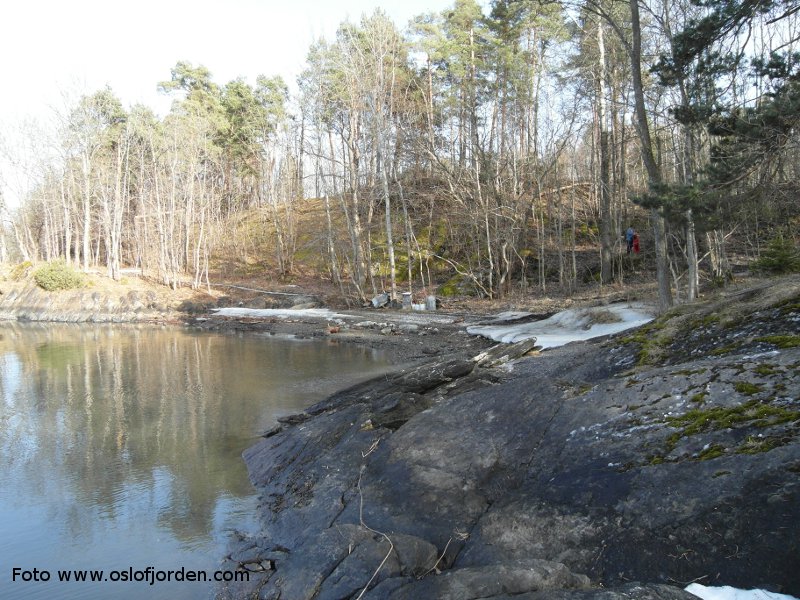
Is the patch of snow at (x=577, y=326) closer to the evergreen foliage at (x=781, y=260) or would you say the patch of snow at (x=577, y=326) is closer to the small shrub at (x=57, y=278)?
the evergreen foliage at (x=781, y=260)

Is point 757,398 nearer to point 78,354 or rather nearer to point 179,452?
point 179,452

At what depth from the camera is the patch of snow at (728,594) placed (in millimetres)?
2562

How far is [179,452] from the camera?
8320 millimetres

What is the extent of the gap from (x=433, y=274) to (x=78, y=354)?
17216 mm

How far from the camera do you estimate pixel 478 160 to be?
76.4 feet

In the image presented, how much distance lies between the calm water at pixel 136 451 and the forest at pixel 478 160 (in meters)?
7.66

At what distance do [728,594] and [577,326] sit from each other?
1058 cm

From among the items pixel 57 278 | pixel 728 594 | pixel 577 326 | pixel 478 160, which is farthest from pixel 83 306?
pixel 728 594

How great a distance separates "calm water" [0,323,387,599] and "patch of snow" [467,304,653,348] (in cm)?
358

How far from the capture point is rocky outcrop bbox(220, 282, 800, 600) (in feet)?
9.76

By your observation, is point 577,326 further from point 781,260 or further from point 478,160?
point 478,160

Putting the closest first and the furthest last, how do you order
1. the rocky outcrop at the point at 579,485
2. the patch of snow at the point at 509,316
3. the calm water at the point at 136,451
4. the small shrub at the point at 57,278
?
the rocky outcrop at the point at 579,485
the calm water at the point at 136,451
the patch of snow at the point at 509,316
the small shrub at the point at 57,278

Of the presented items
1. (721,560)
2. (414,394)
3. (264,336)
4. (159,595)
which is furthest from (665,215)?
(264,336)

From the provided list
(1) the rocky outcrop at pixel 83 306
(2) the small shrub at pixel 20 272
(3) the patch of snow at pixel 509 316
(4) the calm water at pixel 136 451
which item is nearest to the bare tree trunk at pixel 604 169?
(3) the patch of snow at pixel 509 316
